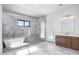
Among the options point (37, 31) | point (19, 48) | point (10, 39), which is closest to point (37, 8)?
point (37, 31)

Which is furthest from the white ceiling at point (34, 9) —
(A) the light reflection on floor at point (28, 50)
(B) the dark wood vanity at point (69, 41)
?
(B) the dark wood vanity at point (69, 41)

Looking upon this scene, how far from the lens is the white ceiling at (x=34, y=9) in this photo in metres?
1.61

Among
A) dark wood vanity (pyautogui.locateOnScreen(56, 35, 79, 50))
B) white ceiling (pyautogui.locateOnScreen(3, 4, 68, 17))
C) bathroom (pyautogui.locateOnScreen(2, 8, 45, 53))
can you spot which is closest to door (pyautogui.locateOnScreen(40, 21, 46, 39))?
bathroom (pyautogui.locateOnScreen(2, 8, 45, 53))

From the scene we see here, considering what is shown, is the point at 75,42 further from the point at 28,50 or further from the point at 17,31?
the point at 17,31

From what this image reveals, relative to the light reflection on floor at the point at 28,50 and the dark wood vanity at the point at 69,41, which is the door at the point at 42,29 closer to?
the light reflection on floor at the point at 28,50

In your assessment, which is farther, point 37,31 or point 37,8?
point 37,31

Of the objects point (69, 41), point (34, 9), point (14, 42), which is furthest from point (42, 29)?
point (69, 41)

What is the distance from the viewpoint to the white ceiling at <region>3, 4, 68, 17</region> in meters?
1.61

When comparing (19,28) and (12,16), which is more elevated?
(12,16)

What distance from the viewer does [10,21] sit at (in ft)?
5.54

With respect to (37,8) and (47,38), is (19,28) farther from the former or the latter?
(47,38)
